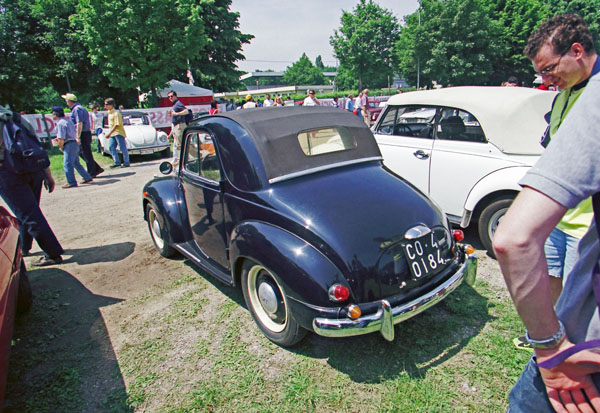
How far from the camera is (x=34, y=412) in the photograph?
241cm

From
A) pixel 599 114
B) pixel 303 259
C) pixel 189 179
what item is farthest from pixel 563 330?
pixel 189 179

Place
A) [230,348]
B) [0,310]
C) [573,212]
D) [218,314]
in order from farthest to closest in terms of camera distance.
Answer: [218,314], [230,348], [0,310], [573,212]

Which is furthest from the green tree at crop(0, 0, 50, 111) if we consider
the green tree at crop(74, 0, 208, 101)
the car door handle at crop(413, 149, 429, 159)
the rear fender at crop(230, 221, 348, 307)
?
the rear fender at crop(230, 221, 348, 307)

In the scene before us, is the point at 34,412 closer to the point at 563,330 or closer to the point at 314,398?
the point at 314,398

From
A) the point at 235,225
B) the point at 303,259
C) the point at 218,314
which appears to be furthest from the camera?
the point at 218,314

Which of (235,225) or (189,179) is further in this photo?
(189,179)

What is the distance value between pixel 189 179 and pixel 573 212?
3272 millimetres

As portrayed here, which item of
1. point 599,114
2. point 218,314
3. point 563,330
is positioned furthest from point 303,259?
point 599,114

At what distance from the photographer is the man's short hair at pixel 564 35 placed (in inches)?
73.7

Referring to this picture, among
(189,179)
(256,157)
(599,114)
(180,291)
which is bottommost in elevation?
(180,291)

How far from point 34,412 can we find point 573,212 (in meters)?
3.54

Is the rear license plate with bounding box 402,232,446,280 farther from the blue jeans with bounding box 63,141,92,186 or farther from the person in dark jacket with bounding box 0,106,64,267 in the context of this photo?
the blue jeans with bounding box 63,141,92,186

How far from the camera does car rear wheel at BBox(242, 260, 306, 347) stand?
2719 millimetres

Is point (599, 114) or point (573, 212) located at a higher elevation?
point (599, 114)
